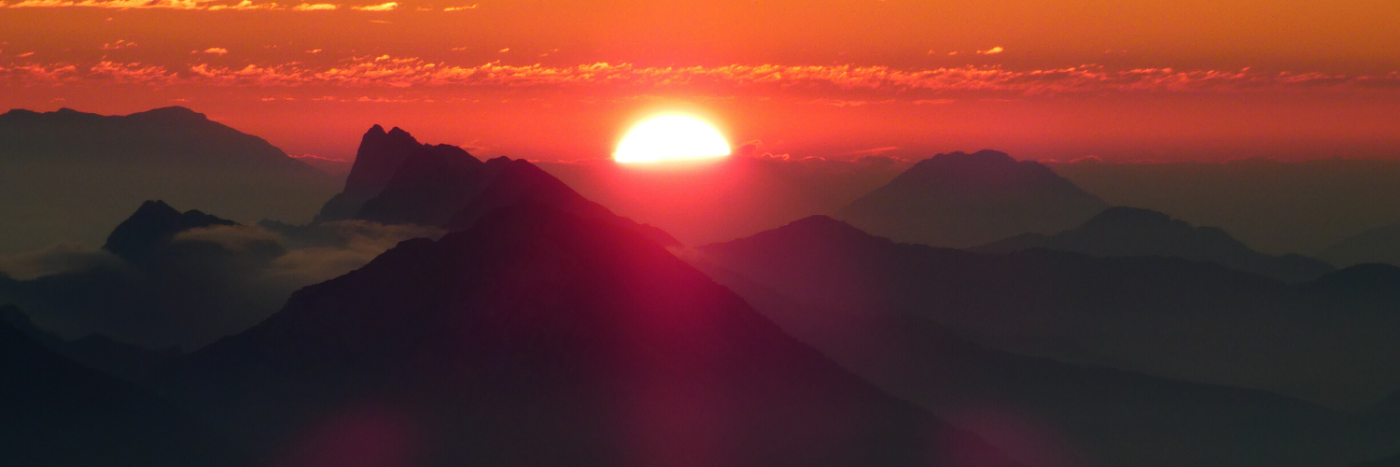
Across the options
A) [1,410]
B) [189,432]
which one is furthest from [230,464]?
[1,410]

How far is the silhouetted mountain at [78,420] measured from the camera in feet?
599

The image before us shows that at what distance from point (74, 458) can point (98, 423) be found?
7347 millimetres

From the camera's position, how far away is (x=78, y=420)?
188m

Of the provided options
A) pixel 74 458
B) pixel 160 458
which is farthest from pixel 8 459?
pixel 160 458

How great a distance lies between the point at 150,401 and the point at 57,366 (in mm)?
14568

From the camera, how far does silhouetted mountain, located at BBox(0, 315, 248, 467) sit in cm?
18250

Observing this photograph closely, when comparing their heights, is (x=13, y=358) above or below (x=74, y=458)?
above

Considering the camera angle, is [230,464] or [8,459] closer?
[8,459]

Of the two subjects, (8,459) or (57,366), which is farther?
(57,366)

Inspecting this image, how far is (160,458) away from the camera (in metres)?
190

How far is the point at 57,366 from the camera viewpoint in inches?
7613

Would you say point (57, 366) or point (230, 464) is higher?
point (57, 366)

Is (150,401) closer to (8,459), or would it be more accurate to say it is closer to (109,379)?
(109,379)

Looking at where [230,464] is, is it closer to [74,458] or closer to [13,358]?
[74,458]
